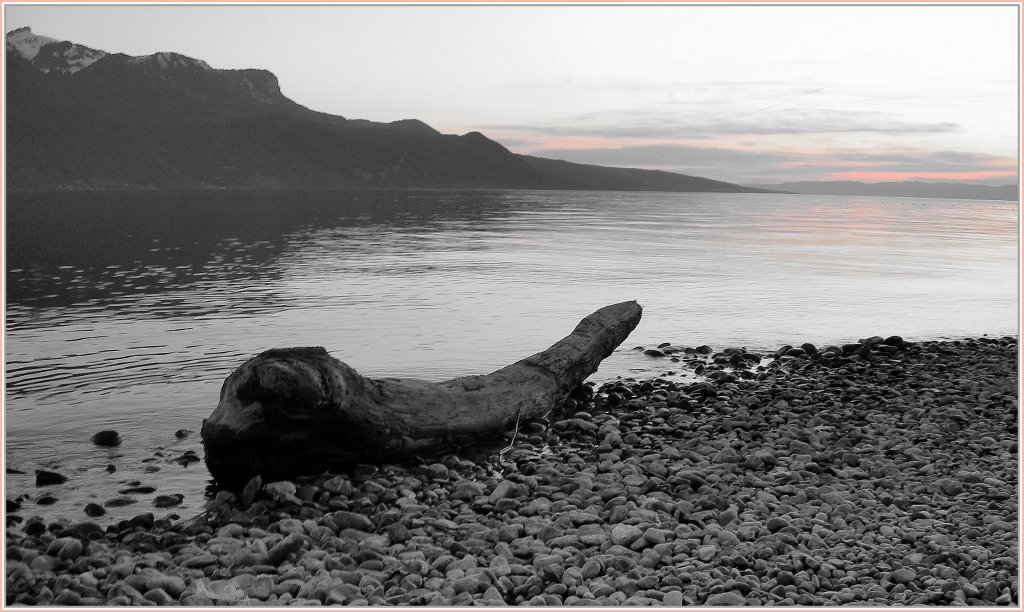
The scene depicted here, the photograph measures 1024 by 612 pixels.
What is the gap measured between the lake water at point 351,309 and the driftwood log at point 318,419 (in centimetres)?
75

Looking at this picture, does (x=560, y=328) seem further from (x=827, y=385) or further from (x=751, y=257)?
(x=751, y=257)

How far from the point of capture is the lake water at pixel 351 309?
12.3 metres

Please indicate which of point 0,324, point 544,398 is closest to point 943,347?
point 544,398

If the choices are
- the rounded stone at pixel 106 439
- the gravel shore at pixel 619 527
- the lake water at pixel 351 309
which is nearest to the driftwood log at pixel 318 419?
the gravel shore at pixel 619 527

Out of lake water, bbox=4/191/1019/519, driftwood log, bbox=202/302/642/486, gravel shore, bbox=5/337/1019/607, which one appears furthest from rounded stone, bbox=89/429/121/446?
gravel shore, bbox=5/337/1019/607

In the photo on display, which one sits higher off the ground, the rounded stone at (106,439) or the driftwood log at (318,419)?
the driftwood log at (318,419)

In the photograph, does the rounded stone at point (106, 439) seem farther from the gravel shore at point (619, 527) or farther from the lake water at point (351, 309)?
the gravel shore at point (619, 527)

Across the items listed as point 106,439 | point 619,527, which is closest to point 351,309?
point 106,439

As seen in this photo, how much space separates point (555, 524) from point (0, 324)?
247 inches

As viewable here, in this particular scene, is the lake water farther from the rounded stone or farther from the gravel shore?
the gravel shore

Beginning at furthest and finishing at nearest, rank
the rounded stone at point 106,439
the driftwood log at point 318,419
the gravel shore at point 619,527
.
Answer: the rounded stone at point 106,439 < the driftwood log at point 318,419 < the gravel shore at point 619,527

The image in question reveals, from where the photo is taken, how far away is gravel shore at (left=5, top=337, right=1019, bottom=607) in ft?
22.9

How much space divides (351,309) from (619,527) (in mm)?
16456

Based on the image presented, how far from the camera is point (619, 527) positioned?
26.7ft
